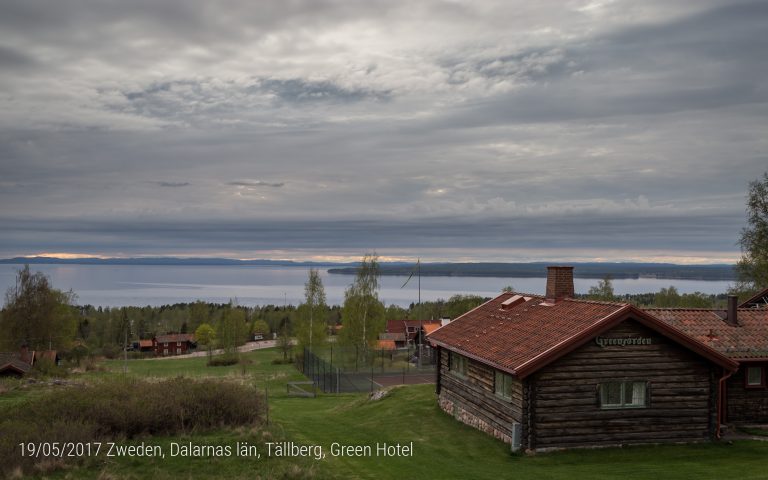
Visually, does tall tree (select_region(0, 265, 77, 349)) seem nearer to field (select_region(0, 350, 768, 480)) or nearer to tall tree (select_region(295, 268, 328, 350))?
tall tree (select_region(295, 268, 328, 350))

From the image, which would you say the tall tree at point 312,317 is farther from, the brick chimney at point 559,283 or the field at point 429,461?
the brick chimney at point 559,283

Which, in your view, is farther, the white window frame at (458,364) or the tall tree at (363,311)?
the tall tree at (363,311)

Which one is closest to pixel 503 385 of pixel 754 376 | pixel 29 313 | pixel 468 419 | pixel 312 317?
pixel 468 419

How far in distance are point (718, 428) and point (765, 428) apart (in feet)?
10.3

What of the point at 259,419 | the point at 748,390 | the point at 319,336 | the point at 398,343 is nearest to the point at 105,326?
the point at 398,343

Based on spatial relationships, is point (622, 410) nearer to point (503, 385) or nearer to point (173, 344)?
point (503, 385)

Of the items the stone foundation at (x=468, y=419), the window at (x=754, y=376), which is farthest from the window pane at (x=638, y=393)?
the window at (x=754, y=376)

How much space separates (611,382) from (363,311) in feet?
156

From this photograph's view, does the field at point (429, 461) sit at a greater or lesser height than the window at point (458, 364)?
lesser

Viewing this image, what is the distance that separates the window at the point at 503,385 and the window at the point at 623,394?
3.30 meters

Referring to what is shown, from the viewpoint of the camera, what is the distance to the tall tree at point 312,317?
7188 centimetres

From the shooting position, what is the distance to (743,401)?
24953mm

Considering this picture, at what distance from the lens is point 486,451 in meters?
22.3

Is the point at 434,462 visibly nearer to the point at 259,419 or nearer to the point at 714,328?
the point at 259,419
